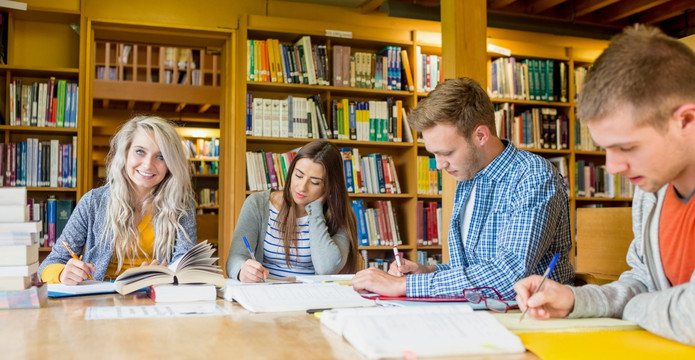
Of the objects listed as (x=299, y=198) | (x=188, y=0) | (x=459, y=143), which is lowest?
(x=299, y=198)

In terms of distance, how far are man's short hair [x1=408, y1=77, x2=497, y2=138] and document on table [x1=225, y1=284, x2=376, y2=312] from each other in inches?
24.0

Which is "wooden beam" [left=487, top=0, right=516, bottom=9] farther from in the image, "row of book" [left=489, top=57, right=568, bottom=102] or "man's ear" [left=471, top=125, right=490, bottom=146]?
"man's ear" [left=471, top=125, right=490, bottom=146]

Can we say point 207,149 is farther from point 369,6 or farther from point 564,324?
point 564,324

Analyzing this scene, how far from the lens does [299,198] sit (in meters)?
2.74

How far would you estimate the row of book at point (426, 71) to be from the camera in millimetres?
4809

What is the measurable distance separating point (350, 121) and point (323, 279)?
262 cm

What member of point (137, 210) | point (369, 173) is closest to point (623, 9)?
point (369, 173)

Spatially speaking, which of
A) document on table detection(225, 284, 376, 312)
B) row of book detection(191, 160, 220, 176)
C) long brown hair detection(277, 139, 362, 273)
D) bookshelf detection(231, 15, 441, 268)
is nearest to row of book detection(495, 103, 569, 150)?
bookshelf detection(231, 15, 441, 268)

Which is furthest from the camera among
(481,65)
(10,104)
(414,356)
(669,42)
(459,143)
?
(10,104)

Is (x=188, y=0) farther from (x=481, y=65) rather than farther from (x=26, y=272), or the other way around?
(x=26, y=272)

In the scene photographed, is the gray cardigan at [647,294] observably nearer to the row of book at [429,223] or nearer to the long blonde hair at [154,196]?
the long blonde hair at [154,196]

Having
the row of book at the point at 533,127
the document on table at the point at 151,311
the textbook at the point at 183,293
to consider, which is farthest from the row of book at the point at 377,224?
the document on table at the point at 151,311

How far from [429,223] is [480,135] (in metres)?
2.76

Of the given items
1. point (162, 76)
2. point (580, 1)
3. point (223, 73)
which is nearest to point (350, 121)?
point (223, 73)
